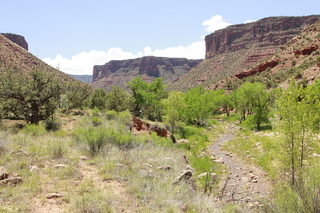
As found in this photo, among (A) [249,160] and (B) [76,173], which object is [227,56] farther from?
(B) [76,173]

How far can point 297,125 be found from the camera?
22.5 ft

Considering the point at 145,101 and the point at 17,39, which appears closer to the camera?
the point at 145,101

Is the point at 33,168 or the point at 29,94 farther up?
the point at 29,94

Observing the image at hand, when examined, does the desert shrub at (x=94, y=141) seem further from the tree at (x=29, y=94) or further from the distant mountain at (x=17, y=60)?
the distant mountain at (x=17, y=60)

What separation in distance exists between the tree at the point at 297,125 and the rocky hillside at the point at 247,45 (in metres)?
83.8

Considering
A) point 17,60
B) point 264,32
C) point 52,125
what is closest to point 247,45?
point 264,32

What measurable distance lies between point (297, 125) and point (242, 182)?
442cm

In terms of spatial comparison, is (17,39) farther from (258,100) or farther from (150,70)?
(258,100)

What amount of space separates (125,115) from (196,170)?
836 centimetres

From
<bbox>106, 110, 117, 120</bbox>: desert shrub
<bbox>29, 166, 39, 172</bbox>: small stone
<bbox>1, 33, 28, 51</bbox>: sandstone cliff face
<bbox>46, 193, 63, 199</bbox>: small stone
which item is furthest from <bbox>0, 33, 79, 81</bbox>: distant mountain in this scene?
<bbox>1, 33, 28, 51</bbox>: sandstone cliff face

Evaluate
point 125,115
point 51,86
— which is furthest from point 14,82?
point 125,115

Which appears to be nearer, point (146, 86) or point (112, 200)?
point (112, 200)

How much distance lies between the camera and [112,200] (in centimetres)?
504

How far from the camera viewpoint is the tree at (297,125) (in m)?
6.91
